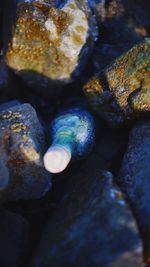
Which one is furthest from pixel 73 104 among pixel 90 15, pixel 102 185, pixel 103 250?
pixel 103 250

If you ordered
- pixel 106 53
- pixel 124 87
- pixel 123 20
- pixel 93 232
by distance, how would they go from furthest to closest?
pixel 123 20 < pixel 106 53 < pixel 124 87 < pixel 93 232

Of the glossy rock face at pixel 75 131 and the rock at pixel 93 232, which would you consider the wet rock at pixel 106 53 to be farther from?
the rock at pixel 93 232

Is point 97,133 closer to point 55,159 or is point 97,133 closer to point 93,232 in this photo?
point 55,159

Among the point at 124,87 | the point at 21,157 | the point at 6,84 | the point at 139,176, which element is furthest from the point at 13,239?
the point at 6,84

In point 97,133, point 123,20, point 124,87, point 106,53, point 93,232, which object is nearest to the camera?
point 93,232

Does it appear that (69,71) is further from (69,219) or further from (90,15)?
(69,219)

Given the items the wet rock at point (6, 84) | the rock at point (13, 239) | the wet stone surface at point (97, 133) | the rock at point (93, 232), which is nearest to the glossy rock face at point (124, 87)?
the wet stone surface at point (97, 133)
